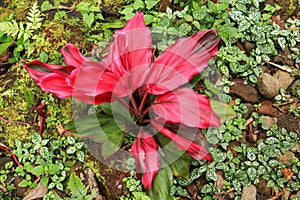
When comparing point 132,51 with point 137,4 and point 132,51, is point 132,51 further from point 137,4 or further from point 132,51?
point 137,4

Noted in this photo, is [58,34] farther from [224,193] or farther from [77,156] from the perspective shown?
[224,193]

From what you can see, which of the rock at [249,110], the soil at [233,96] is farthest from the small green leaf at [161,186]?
the rock at [249,110]

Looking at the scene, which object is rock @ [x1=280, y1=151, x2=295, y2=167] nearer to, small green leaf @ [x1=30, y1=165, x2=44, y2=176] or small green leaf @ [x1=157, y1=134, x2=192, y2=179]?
small green leaf @ [x1=157, y1=134, x2=192, y2=179]

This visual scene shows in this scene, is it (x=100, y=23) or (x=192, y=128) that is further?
(x=100, y=23)

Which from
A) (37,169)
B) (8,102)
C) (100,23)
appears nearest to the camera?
(37,169)

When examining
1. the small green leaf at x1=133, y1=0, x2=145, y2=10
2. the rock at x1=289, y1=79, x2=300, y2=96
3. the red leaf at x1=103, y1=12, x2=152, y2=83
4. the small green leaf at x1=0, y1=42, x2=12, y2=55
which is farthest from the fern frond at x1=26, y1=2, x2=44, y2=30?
the rock at x1=289, y1=79, x2=300, y2=96

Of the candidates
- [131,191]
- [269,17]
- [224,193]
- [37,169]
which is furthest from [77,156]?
[269,17]

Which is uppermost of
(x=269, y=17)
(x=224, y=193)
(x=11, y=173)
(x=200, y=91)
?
(x=269, y=17)
